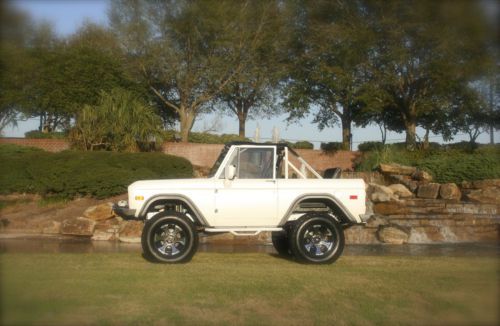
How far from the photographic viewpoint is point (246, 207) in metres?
10.1

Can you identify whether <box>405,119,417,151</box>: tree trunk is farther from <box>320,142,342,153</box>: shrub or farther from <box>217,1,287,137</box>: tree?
<box>217,1,287,137</box>: tree

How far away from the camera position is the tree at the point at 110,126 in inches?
953

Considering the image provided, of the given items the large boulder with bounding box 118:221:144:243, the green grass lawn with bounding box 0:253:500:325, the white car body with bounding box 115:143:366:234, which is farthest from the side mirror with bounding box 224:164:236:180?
the large boulder with bounding box 118:221:144:243

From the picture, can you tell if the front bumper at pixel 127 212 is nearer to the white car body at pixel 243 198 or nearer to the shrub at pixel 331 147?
the white car body at pixel 243 198

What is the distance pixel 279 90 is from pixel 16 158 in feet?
62.3

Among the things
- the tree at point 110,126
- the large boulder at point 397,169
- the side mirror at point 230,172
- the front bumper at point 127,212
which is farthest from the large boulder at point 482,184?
the front bumper at point 127,212

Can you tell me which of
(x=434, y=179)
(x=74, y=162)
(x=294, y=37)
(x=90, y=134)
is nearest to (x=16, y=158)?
(x=74, y=162)

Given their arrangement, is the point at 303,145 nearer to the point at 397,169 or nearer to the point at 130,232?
the point at 397,169

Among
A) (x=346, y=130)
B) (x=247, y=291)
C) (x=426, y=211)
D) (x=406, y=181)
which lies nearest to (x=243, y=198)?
(x=247, y=291)

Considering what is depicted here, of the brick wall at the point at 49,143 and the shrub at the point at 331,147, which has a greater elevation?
the shrub at the point at 331,147

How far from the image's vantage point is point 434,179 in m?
26.1

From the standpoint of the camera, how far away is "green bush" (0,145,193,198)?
1927cm

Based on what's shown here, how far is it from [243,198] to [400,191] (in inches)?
604

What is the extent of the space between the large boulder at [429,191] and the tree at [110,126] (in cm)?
1156
